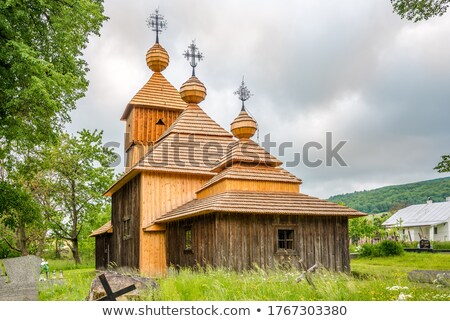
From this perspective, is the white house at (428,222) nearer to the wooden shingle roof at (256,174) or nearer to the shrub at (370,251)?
the shrub at (370,251)

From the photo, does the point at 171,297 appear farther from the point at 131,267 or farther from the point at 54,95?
the point at 131,267

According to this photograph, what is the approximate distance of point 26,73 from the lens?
1403 cm

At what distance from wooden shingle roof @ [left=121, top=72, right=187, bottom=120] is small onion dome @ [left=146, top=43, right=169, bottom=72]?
492 mm

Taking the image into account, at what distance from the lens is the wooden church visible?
48.1 feet

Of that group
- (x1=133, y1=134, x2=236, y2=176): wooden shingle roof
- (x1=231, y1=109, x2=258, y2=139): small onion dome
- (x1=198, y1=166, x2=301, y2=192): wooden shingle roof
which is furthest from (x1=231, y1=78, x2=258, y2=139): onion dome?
(x1=133, y1=134, x2=236, y2=176): wooden shingle roof

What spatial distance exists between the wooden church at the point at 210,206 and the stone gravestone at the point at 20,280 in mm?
5254

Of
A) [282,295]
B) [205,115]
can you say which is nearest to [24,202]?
[205,115]

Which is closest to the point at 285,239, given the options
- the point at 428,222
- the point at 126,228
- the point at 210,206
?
the point at 210,206

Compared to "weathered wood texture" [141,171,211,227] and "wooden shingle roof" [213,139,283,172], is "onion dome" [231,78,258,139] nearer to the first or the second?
"wooden shingle roof" [213,139,283,172]

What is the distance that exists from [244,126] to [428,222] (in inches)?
1494

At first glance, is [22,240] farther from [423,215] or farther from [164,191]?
[423,215]

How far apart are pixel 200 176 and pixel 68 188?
19.9m

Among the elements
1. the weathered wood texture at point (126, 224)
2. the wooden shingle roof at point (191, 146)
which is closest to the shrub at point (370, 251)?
the wooden shingle roof at point (191, 146)

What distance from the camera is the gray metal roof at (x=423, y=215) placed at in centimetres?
4778
